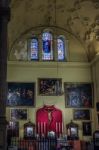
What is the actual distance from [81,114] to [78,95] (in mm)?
1250

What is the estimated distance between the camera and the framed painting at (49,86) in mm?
19797

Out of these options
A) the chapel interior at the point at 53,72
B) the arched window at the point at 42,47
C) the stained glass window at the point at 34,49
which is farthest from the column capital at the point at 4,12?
the stained glass window at the point at 34,49

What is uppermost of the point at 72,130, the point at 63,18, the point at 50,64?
the point at 63,18

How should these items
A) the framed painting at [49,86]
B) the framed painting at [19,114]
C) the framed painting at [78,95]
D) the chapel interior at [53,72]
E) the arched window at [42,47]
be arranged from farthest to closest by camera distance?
the arched window at [42,47], the framed painting at [78,95], the framed painting at [49,86], the framed painting at [19,114], the chapel interior at [53,72]

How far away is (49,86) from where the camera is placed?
19859 millimetres

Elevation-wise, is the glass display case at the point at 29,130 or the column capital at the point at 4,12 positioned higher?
the column capital at the point at 4,12

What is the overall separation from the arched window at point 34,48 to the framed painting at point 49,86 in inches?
72.2

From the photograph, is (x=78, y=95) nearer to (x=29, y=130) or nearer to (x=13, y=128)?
(x=29, y=130)

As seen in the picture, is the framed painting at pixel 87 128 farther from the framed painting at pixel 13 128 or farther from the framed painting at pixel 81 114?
the framed painting at pixel 13 128

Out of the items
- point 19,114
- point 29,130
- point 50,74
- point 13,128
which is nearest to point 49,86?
point 50,74

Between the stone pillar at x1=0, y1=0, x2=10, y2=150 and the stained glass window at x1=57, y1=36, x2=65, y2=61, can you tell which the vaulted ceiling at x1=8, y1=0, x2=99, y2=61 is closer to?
the stained glass window at x1=57, y1=36, x2=65, y2=61

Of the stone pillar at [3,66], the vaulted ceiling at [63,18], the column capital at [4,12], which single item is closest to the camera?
the stone pillar at [3,66]

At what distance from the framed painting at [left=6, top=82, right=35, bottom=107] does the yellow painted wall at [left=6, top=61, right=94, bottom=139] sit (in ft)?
0.88

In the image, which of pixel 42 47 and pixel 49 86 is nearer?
pixel 49 86
